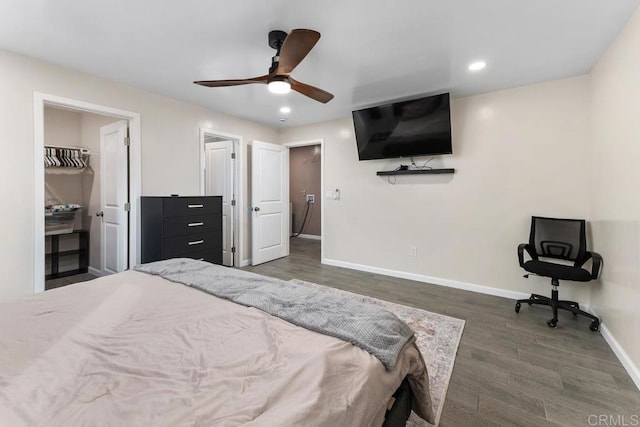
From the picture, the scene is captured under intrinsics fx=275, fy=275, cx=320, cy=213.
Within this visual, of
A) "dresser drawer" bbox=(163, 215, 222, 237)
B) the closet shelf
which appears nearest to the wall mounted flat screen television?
"dresser drawer" bbox=(163, 215, 222, 237)

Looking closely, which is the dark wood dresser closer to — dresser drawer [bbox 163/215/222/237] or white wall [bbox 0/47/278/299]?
dresser drawer [bbox 163/215/222/237]

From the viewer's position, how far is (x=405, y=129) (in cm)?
352

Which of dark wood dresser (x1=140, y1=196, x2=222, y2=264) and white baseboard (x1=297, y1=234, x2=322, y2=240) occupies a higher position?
dark wood dresser (x1=140, y1=196, x2=222, y2=264)

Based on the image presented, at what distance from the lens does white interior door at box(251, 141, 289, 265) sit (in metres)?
4.50

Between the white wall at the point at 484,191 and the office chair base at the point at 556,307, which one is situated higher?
the white wall at the point at 484,191

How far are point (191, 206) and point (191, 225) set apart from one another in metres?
0.23

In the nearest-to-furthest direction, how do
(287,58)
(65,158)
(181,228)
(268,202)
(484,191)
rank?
(287,58) → (181,228) → (484,191) → (65,158) → (268,202)

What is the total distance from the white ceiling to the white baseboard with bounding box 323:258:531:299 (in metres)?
2.33

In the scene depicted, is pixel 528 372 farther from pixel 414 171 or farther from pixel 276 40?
pixel 276 40

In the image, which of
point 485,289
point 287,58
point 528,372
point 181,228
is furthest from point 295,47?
point 485,289

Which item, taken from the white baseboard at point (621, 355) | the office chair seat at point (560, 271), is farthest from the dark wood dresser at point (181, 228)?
the white baseboard at point (621, 355)

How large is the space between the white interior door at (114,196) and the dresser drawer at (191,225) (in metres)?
0.70

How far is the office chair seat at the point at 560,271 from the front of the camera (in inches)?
93.8

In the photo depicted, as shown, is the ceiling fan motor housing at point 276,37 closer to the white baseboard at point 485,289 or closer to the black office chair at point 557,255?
the black office chair at point 557,255
